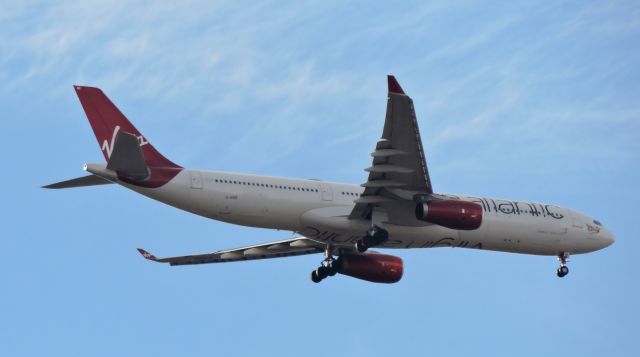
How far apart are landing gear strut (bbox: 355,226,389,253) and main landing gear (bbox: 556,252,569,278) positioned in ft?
30.6

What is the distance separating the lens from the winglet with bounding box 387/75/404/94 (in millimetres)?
40500

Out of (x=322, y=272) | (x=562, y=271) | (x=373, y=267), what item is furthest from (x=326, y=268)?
(x=562, y=271)

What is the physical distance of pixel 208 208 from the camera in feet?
148

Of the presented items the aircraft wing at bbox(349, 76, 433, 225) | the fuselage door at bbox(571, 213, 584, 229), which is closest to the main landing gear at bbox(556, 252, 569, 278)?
the fuselage door at bbox(571, 213, 584, 229)

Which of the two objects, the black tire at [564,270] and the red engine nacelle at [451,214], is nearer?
the red engine nacelle at [451,214]

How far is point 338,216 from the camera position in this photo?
155 ft

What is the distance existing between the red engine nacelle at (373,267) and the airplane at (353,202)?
2.8 inches

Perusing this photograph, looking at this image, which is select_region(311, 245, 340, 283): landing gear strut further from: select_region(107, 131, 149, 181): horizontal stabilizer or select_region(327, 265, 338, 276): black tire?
select_region(107, 131, 149, 181): horizontal stabilizer

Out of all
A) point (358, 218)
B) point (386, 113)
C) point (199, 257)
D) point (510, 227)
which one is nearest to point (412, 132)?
point (386, 113)

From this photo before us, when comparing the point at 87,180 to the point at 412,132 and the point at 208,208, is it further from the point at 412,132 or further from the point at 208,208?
the point at 412,132

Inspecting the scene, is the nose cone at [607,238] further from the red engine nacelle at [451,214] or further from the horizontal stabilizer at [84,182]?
the horizontal stabilizer at [84,182]

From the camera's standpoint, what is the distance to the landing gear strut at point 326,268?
51000 mm

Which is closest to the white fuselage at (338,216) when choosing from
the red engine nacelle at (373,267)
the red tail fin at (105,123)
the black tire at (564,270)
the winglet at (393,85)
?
the black tire at (564,270)

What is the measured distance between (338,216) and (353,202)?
47.7 inches
